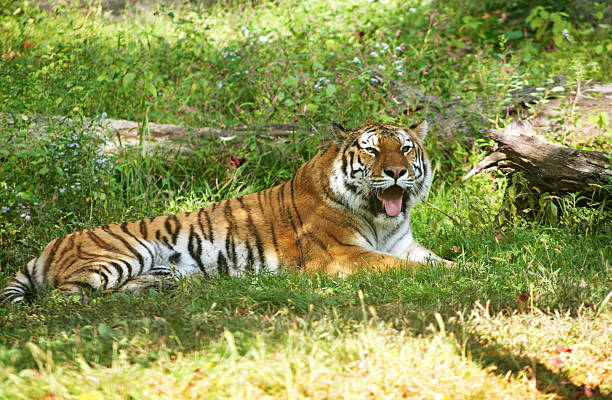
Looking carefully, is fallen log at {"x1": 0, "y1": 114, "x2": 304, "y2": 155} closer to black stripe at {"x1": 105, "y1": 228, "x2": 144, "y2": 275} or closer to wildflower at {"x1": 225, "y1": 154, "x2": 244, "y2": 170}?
wildflower at {"x1": 225, "y1": 154, "x2": 244, "y2": 170}

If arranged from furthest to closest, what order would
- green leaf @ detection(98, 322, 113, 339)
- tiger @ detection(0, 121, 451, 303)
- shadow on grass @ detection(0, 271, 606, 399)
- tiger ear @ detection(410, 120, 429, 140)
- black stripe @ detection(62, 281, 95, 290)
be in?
tiger ear @ detection(410, 120, 429, 140) → tiger @ detection(0, 121, 451, 303) → black stripe @ detection(62, 281, 95, 290) → green leaf @ detection(98, 322, 113, 339) → shadow on grass @ detection(0, 271, 606, 399)

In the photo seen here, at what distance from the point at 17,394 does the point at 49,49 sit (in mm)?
5846

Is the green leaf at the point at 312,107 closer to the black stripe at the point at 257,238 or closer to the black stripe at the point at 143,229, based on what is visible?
the black stripe at the point at 257,238

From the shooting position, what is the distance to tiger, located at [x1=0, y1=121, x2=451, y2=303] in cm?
492

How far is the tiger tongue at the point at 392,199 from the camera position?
200 inches

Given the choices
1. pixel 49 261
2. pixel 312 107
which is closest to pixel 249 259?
pixel 49 261

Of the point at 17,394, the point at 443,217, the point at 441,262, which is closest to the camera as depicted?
the point at 17,394

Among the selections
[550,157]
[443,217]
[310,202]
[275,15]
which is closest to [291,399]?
[310,202]

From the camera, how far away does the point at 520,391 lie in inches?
109

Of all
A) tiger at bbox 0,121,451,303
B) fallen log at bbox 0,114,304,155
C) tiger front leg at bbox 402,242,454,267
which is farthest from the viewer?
fallen log at bbox 0,114,304,155

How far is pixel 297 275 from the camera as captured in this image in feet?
15.3

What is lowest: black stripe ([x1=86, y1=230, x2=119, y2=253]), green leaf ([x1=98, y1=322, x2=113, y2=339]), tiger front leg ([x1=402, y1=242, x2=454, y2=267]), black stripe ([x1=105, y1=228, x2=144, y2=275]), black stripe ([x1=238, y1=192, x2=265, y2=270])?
tiger front leg ([x1=402, y1=242, x2=454, y2=267])

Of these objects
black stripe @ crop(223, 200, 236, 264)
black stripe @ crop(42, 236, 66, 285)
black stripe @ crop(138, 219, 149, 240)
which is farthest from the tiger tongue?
black stripe @ crop(42, 236, 66, 285)

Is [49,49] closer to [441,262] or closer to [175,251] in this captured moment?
[175,251]
